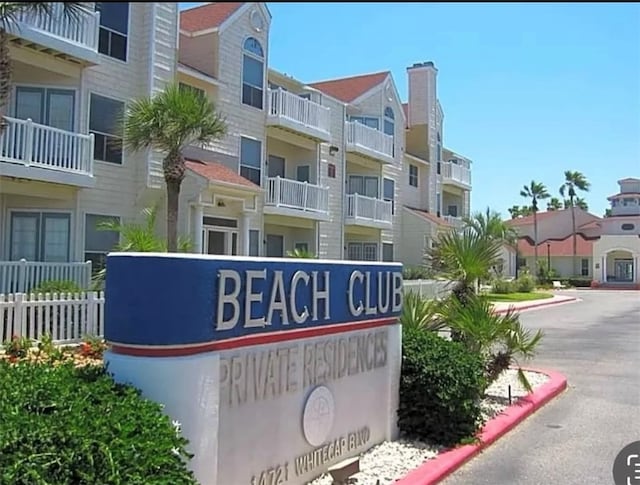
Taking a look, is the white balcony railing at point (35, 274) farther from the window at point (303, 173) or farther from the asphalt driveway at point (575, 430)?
the window at point (303, 173)

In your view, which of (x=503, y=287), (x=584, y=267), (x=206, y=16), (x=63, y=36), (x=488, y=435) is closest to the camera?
(x=488, y=435)

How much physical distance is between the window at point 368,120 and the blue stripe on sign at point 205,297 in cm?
2737

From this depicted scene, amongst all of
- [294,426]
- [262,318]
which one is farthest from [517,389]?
[262,318]

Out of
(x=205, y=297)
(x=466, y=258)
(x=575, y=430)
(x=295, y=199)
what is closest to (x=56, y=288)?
(x=466, y=258)

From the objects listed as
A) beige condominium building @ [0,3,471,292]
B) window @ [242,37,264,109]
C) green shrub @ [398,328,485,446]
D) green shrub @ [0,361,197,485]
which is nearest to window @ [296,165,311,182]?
beige condominium building @ [0,3,471,292]

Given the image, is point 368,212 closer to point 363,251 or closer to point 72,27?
point 363,251

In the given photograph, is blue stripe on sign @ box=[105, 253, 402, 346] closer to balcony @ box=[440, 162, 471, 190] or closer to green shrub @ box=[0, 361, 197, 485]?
green shrub @ box=[0, 361, 197, 485]

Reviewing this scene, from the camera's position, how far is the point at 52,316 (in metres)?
12.4

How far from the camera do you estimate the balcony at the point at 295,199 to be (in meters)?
24.7

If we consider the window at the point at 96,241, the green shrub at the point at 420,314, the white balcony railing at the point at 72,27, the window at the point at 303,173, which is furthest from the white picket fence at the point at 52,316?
the window at the point at 303,173

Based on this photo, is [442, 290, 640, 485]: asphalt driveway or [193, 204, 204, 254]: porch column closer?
[442, 290, 640, 485]: asphalt driveway

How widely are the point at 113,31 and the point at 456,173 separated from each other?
3102 centimetres

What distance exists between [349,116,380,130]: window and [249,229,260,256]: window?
1101 centimetres

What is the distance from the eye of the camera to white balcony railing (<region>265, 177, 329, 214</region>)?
24.7m
